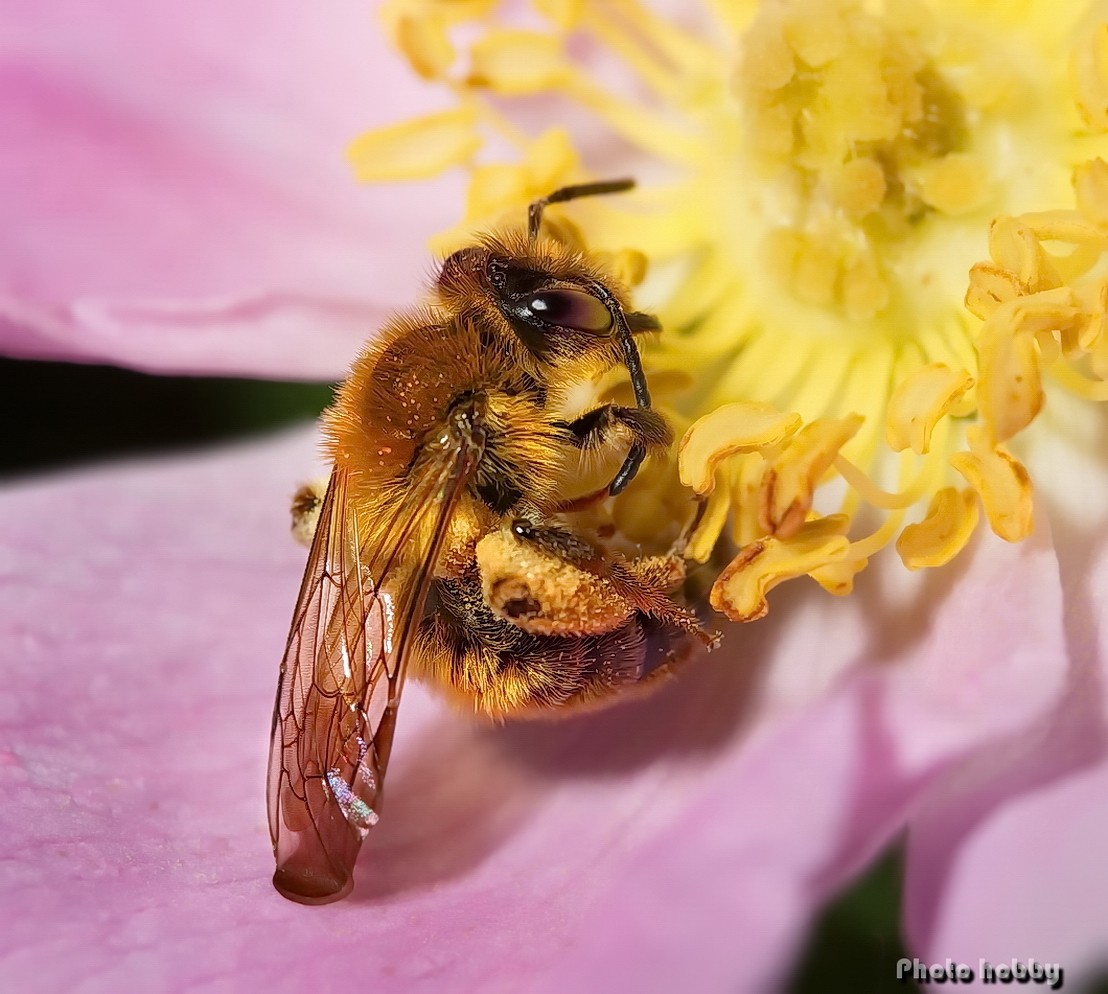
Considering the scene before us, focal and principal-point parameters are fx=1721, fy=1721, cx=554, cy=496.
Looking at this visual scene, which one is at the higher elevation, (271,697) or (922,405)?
(922,405)

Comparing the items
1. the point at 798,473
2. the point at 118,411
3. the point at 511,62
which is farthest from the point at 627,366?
the point at 118,411

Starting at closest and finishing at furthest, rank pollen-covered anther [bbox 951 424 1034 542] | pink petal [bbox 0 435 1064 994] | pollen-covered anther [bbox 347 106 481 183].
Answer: pink petal [bbox 0 435 1064 994], pollen-covered anther [bbox 951 424 1034 542], pollen-covered anther [bbox 347 106 481 183]

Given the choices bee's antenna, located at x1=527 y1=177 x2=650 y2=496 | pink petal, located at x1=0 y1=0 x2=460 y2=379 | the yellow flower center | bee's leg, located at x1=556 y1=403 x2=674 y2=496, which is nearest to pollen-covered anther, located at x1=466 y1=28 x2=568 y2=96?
the yellow flower center

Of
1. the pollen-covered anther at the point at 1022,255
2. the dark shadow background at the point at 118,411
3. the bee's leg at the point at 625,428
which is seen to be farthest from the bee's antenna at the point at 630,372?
the dark shadow background at the point at 118,411

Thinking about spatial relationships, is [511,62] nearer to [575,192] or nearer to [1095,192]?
[575,192]

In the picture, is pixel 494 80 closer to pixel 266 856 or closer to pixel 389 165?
pixel 389 165

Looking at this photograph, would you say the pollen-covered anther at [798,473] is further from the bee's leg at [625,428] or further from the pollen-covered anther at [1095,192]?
the pollen-covered anther at [1095,192]

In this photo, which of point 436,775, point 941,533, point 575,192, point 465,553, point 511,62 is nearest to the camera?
point 465,553

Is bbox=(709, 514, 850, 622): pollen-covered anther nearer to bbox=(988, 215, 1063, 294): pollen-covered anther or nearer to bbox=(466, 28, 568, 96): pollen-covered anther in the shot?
bbox=(988, 215, 1063, 294): pollen-covered anther

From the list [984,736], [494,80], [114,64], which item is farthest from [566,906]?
[114,64]
